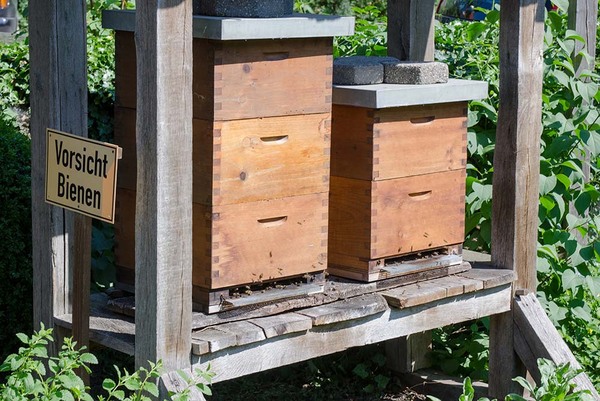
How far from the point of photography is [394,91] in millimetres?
4309

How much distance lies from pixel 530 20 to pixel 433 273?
1323 mm

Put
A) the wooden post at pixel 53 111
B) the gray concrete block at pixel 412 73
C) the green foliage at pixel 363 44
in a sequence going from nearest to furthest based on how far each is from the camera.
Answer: the wooden post at pixel 53 111 < the gray concrete block at pixel 412 73 < the green foliage at pixel 363 44

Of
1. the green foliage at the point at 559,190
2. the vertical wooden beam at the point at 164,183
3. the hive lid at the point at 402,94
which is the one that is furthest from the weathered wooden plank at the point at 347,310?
the green foliage at the point at 559,190

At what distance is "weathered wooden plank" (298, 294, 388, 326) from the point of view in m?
4.16

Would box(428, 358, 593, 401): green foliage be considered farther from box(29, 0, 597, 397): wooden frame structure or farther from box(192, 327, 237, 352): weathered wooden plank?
box(192, 327, 237, 352): weathered wooden plank

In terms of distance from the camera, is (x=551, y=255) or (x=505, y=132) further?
(x=551, y=255)

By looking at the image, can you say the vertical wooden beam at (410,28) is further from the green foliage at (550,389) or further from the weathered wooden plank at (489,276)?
the green foliage at (550,389)

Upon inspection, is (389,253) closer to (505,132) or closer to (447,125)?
(447,125)

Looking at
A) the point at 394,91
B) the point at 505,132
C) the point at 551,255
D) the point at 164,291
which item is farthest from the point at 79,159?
the point at 551,255

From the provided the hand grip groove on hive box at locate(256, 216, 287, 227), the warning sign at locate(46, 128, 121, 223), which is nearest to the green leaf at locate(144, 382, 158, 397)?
the warning sign at locate(46, 128, 121, 223)

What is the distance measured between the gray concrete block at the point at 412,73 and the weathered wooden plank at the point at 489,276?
95cm

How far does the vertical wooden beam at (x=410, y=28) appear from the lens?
5523mm

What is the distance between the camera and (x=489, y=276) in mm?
4941

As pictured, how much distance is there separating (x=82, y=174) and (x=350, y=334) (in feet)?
4.38
